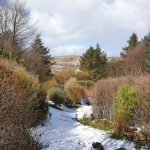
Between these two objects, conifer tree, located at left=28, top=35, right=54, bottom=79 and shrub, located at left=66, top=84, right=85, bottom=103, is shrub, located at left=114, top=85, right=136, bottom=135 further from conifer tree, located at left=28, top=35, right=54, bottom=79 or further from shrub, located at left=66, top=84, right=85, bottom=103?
conifer tree, located at left=28, top=35, right=54, bottom=79

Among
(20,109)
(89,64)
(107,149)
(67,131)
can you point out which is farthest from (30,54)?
(20,109)

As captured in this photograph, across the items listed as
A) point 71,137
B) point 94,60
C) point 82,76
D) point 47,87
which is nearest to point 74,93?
point 47,87

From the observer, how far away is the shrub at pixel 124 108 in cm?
1538

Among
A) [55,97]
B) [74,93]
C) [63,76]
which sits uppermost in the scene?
[63,76]

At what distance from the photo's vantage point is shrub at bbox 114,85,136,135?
50.4ft

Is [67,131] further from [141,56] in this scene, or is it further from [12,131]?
[141,56]

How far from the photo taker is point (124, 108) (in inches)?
607

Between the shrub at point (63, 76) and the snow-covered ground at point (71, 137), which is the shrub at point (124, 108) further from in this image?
the shrub at point (63, 76)

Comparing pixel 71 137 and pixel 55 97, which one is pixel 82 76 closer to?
pixel 55 97

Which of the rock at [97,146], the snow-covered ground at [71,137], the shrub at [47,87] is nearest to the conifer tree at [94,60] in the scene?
the shrub at [47,87]

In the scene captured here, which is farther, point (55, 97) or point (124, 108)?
point (55, 97)

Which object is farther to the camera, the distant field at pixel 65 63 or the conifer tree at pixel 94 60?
the distant field at pixel 65 63

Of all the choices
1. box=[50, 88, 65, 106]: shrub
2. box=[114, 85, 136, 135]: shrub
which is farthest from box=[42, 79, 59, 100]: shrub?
box=[114, 85, 136, 135]: shrub

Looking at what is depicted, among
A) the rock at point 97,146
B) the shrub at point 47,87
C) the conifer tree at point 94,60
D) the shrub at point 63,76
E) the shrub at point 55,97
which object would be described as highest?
the conifer tree at point 94,60
